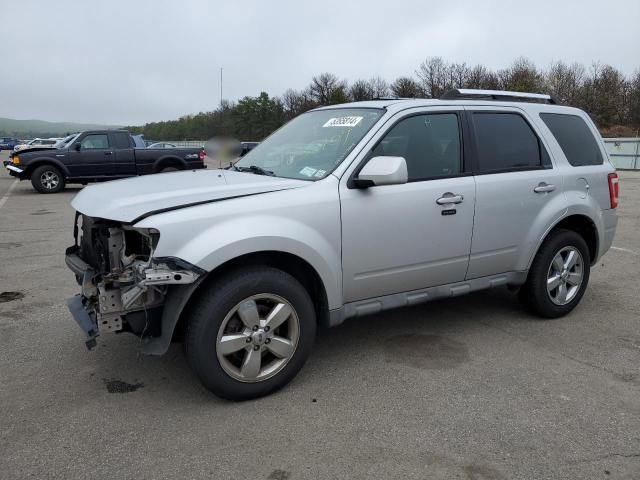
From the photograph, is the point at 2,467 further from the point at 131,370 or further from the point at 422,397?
the point at 422,397

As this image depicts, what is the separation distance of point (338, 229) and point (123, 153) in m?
13.4

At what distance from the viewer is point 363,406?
10.6ft

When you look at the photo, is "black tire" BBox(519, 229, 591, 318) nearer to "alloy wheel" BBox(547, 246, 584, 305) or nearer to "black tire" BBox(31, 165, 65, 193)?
"alloy wheel" BBox(547, 246, 584, 305)

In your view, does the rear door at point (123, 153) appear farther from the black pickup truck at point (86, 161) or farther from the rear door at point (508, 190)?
the rear door at point (508, 190)

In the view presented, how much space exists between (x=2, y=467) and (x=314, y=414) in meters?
1.59

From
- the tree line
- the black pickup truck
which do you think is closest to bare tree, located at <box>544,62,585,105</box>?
the tree line

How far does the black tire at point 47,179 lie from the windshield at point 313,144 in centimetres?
1288

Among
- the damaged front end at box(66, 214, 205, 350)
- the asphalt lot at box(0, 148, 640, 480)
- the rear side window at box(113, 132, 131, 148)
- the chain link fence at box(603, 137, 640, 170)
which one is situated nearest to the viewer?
the asphalt lot at box(0, 148, 640, 480)

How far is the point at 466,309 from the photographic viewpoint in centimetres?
503

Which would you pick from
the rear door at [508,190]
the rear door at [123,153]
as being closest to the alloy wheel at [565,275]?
the rear door at [508,190]

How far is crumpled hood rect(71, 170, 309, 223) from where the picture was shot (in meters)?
3.03

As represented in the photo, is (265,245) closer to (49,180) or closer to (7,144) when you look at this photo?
(49,180)

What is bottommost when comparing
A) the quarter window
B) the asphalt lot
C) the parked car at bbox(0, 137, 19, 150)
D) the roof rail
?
the asphalt lot

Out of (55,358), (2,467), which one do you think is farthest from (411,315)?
(2,467)
